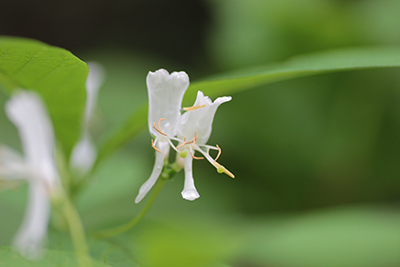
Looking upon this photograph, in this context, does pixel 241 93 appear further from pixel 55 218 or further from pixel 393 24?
pixel 55 218

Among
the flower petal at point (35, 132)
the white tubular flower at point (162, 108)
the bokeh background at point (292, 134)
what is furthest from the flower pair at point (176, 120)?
the bokeh background at point (292, 134)

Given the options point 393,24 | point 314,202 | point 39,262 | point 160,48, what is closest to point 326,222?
point 314,202

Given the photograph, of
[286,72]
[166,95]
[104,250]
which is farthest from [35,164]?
[286,72]

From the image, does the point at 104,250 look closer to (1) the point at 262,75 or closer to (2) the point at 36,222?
(2) the point at 36,222

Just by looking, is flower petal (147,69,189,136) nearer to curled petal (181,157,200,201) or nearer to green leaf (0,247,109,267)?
curled petal (181,157,200,201)

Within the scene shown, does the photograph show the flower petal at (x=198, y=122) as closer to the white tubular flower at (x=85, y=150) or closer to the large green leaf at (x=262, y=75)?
the large green leaf at (x=262, y=75)

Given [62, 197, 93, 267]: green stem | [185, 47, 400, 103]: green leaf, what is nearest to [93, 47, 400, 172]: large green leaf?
[185, 47, 400, 103]: green leaf
